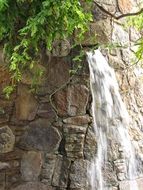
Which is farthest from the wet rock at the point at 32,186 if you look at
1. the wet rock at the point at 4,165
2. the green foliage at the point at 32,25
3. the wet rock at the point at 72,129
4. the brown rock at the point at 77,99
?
the green foliage at the point at 32,25

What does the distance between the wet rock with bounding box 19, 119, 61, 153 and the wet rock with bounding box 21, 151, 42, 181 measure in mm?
67

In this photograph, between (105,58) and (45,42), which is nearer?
(45,42)

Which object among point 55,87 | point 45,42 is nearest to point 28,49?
point 45,42

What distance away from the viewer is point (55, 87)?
265cm

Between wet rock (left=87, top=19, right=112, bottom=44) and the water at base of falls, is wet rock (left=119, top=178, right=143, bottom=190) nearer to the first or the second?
the water at base of falls

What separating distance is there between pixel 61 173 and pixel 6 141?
429 mm

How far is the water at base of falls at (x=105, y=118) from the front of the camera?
2.68 meters

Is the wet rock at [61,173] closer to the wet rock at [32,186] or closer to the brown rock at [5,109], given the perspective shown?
the wet rock at [32,186]

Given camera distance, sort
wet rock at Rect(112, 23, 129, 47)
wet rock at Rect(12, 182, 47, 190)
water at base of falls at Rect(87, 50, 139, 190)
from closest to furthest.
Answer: wet rock at Rect(12, 182, 47, 190)
water at base of falls at Rect(87, 50, 139, 190)
wet rock at Rect(112, 23, 129, 47)

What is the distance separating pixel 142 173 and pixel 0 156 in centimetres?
113

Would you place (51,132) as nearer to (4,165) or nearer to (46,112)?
(46,112)

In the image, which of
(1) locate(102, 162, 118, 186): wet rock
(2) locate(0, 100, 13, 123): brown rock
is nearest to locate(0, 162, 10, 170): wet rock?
(2) locate(0, 100, 13, 123): brown rock

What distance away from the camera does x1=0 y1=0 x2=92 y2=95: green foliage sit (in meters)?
2.28

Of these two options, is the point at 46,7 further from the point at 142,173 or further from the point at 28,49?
the point at 142,173
